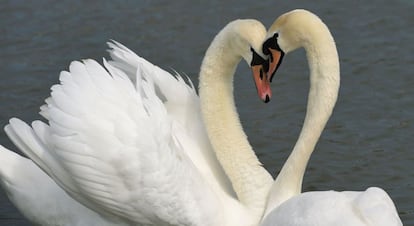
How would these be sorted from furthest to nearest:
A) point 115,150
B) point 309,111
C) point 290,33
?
point 309,111
point 290,33
point 115,150

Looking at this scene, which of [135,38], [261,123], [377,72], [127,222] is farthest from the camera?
[135,38]

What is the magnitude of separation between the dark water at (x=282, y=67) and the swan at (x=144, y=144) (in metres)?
1.09

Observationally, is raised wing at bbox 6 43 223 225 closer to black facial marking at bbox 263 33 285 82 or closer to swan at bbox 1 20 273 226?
swan at bbox 1 20 273 226

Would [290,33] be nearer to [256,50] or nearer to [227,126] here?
[256,50]

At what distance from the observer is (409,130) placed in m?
8.77

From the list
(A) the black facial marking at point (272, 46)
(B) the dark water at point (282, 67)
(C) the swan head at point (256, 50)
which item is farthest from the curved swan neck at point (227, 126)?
(B) the dark water at point (282, 67)

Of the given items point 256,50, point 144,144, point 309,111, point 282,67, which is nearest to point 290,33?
point 256,50

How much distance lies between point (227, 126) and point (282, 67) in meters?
2.44

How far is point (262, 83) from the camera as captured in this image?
7051mm

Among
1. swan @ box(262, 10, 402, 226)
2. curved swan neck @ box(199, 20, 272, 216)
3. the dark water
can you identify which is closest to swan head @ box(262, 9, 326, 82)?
swan @ box(262, 10, 402, 226)

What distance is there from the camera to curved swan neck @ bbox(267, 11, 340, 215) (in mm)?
6863

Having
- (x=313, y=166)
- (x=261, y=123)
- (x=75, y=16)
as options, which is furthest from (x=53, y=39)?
(x=313, y=166)

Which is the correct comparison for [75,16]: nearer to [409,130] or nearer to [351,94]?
[351,94]

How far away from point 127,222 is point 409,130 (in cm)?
275
